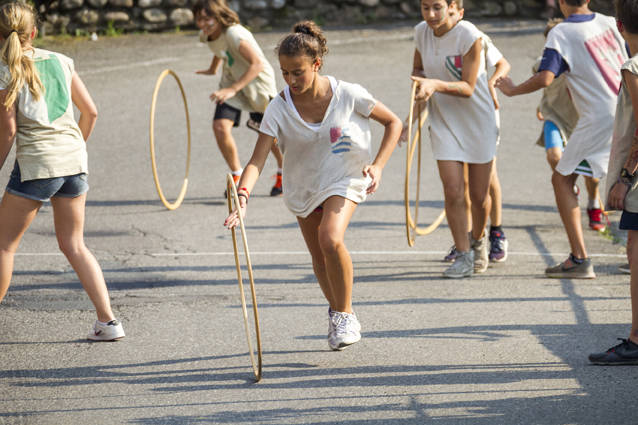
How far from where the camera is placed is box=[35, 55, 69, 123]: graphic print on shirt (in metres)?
4.88

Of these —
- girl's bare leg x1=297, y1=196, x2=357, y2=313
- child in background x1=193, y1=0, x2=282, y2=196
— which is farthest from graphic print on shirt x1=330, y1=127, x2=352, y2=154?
child in background x1=193, y1=0, x2=282, y2=196

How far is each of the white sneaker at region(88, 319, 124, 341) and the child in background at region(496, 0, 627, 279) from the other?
311cm

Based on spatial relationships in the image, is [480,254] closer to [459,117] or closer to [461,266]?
[461,266]

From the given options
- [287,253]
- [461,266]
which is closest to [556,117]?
[461,266]

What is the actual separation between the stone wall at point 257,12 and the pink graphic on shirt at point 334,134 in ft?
40.3

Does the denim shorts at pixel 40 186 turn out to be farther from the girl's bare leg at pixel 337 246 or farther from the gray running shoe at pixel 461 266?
the gray running shoe at pixel 461 266

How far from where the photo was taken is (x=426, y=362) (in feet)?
16.0

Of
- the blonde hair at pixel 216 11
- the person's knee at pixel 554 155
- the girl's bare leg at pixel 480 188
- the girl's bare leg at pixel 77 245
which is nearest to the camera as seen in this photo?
the girl's bare leg at pixel 77 245

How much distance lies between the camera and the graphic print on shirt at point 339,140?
4.87m

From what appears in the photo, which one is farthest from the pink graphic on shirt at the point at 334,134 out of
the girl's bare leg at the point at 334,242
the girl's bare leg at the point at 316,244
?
the girl's bare leg at the point at 316,244

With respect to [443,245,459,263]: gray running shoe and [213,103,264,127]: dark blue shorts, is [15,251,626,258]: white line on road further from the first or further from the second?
[213,103,264,127]: dark blue shorts

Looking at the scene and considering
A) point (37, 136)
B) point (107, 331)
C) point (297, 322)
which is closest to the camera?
point (37, 136)

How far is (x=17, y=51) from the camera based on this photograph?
15.5ft

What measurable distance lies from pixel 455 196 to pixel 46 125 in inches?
114
